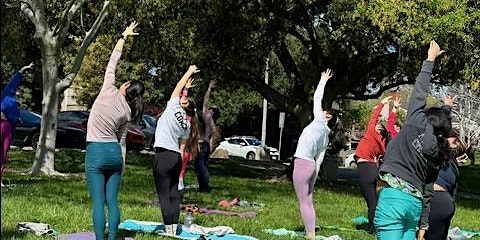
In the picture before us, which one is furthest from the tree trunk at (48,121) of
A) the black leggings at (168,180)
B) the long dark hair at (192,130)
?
the black leggings at (168,180)

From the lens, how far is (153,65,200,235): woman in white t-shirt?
822 cm

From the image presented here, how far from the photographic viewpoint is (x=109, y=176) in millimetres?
6887

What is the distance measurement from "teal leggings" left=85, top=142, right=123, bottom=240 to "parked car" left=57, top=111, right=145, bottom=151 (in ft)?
64.7

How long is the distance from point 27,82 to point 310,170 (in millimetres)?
38202

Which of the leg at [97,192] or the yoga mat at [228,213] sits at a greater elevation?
the leg at [97,192]

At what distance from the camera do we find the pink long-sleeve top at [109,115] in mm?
6812

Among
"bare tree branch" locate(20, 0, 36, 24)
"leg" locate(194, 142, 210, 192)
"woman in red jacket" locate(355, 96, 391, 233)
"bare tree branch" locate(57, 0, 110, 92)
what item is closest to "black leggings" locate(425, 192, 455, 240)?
→ "woman in red jacket" locate(355, 96, 391, 233)

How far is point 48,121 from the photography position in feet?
51.3

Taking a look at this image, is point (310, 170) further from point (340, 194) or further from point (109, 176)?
point (340, 194)

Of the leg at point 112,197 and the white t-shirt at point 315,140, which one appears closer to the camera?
the leg at point 112,197

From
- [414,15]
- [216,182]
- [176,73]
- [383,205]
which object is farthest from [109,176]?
[176,73]

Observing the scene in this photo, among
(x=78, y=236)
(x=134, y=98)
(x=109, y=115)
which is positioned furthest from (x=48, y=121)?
(x=109, y=115)

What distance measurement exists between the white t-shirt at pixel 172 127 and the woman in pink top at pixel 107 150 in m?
1.21

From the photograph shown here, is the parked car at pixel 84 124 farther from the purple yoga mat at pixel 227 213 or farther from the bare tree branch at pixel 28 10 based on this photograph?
the purple yoga mat at pixel 227 213
